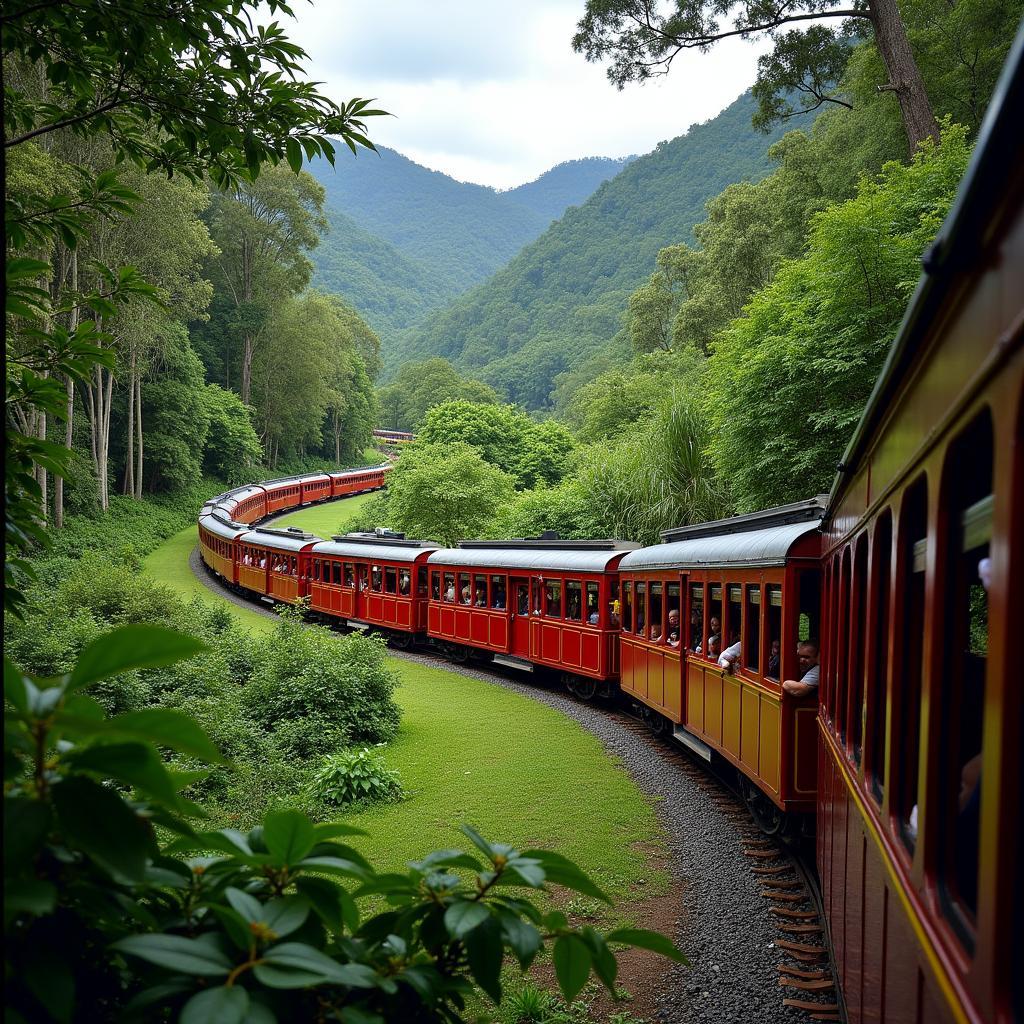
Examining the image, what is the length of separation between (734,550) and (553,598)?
810 cm

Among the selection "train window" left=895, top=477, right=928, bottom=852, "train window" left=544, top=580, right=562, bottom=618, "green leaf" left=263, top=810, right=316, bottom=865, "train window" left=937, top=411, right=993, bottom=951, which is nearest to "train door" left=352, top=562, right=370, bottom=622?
"train window" left=544, top=580, right=562, bottom=618

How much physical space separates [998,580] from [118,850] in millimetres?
1596

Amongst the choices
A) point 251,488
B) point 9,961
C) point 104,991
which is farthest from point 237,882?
point 251,488

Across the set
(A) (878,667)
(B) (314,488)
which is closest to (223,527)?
(B) (314,488)

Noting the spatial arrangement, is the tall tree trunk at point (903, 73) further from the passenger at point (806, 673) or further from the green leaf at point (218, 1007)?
the green leaf at point (218, 1007)

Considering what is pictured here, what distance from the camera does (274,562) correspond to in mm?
28672

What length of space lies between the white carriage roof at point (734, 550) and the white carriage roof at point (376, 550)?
10109 millimetres

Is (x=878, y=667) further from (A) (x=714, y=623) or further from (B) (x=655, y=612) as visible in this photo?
(B) (x=655, y=612)

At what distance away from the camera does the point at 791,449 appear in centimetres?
1580

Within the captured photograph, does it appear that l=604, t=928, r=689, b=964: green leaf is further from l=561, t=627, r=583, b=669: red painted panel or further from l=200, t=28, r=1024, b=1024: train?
l=561, t=627, r=583, b=669: red painted panel

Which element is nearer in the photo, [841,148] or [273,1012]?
[273,1012]

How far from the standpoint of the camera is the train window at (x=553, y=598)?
16.4 meters

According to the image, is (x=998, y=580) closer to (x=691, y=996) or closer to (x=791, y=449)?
(x=691, y=996)

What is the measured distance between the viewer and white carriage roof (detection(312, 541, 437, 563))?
2189cm
